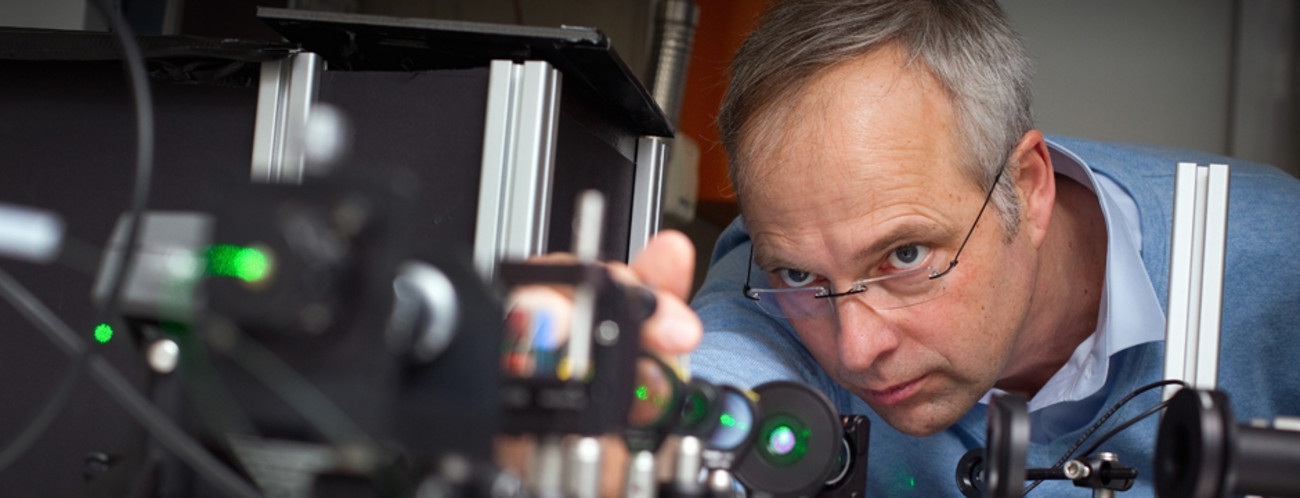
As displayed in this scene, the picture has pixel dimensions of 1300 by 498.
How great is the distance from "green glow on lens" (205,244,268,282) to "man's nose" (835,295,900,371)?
2.88ft

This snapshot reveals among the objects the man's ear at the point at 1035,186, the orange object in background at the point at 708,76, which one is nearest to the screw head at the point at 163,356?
the man's ear at the point at 1035,186

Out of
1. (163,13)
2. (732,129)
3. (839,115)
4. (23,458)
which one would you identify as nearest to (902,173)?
(839,115)

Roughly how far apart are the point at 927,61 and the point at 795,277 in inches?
12.7

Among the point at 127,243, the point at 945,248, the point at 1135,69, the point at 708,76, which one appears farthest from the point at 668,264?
the point at 1135,69

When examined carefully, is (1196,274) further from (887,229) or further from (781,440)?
(781,440)

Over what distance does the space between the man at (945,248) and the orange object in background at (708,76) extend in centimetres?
114

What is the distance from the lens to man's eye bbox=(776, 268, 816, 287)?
121 centimetres

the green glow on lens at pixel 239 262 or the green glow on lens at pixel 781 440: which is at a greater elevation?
the green glow on lens at pixel 239 262

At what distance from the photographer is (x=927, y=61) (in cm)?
116

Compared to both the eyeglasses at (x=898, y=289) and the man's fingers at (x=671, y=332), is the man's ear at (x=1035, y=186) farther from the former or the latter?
the man's fingers at (x=671, y=332)

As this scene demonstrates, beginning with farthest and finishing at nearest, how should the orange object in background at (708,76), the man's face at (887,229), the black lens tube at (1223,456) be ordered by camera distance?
the orange object in background at (708,76), the man's face at (887,229), the black lens tube at (1223,456)

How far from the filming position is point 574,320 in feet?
1.54

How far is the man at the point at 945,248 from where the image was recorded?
1.12 m

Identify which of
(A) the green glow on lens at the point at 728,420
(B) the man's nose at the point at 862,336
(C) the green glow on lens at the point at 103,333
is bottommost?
(C) the green glow on lens at the point at 103,333
